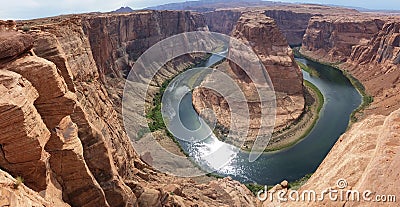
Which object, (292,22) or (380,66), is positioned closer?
(380,66)

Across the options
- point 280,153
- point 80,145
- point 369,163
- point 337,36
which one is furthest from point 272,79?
point 337,36

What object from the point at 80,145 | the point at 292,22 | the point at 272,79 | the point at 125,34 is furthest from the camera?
the point at 292,22

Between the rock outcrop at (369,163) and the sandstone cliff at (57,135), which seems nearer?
the sandstone cliff at (57,135)

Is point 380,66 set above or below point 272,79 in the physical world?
above

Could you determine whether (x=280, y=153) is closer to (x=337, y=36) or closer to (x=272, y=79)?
(x=272, y=79)

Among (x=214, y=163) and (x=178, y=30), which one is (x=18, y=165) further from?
(x=178, y=30)

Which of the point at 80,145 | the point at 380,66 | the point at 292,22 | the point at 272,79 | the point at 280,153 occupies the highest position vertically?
the point at 292,22

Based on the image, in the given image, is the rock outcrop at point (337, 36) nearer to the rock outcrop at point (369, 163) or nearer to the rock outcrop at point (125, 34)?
the rock outcrop at point (125, 34)

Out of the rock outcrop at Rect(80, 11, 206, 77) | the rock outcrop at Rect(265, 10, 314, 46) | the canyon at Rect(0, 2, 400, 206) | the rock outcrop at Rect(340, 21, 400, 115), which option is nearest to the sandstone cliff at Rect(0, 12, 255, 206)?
the canyon at Rect(0, 2, 400, 206)

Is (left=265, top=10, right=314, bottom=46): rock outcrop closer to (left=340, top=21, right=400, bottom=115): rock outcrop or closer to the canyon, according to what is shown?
(left=340, top=21, right=400, bottom=115): rock outcrop

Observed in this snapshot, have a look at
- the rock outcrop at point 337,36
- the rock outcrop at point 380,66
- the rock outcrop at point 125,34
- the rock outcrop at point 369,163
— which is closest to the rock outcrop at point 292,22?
the rock outcrop at point 337,36
